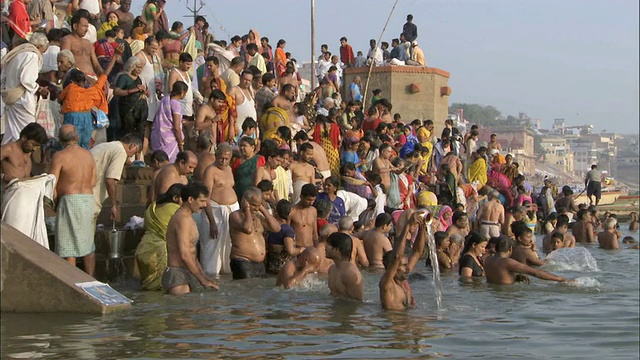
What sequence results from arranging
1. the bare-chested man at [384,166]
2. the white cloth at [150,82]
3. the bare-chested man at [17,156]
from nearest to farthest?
the bare-chested man at [17,156], the white cloth at [150,82], the bare-chested man at [384,166]

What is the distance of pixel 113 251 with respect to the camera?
31.4 ft

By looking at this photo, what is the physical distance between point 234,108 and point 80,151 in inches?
142

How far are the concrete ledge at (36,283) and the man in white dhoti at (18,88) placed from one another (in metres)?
2.23

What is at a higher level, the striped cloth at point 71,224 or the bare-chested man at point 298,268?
the striped cloth at point 71,224

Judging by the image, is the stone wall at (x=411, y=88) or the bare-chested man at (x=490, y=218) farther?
the stone wall at (x=411, y=88)

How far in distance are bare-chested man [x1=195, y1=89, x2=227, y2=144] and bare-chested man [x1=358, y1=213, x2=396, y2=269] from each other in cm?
228

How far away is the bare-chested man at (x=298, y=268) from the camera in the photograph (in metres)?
9.66

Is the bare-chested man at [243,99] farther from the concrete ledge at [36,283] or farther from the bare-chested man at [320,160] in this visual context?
the concrete ledge at [36,283]

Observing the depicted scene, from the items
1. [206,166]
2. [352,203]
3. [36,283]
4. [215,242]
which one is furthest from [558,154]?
[36,283]

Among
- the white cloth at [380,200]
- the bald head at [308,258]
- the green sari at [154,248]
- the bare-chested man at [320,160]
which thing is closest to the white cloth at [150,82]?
the bare-chested man at [320,160]

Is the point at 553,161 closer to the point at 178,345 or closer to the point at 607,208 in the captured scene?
the point at 607,208

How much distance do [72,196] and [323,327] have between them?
Result: 8.98 ft

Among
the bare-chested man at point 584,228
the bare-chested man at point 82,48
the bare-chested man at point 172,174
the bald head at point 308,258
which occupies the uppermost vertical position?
the bare-chested man at point 82,48

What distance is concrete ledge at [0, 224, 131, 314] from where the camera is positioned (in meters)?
7.52
